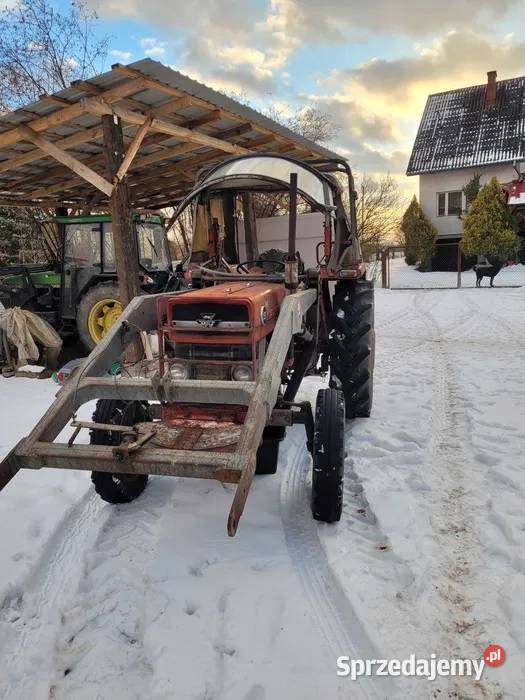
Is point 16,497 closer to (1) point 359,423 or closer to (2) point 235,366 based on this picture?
(2) point 235,366

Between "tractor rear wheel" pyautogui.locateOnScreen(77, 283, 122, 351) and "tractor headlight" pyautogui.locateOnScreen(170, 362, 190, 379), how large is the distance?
426cm

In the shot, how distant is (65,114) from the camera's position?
5.10 meters

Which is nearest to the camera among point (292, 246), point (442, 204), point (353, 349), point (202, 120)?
point (292, 246)

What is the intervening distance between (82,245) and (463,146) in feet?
59.4

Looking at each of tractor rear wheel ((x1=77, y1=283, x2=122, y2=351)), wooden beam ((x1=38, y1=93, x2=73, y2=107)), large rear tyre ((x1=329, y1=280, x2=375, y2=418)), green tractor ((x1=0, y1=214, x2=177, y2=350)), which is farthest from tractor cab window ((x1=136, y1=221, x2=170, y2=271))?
large rear tyre ((x1=329, y1=280, x2=375, y2=418))

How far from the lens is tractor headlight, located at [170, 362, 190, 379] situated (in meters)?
3.02

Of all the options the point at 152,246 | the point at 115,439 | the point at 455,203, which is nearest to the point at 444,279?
the point at 455,203

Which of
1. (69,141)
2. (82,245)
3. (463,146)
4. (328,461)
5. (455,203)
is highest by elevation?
(463,146)

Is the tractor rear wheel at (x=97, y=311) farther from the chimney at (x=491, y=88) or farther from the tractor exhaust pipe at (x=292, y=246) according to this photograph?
the chimney at (x=491, y=88)

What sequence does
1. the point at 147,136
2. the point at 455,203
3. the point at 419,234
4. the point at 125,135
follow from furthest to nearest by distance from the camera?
the point at 455,203 < the point at 419,234 < the point at 147,136 < the point at 125,135

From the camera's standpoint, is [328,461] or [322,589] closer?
[322,589]

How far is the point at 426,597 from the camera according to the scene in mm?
2297

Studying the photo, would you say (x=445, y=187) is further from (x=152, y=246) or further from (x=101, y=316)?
(x=101, y=316)

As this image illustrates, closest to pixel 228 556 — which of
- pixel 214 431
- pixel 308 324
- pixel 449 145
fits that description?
pixel 214 431
